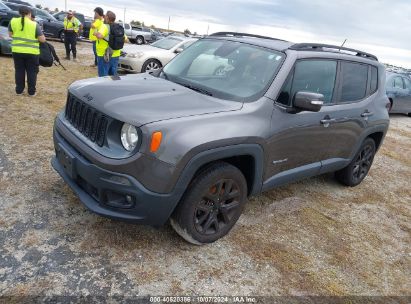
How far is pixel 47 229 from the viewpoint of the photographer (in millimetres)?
3258

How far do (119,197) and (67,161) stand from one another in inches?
24.9

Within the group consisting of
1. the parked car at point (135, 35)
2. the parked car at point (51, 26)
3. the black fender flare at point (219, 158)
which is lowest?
the parked car at point (135, 35)

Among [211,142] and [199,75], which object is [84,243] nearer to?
[211,142]

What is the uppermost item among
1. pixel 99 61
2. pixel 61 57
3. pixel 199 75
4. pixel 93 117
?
pixel 199 75

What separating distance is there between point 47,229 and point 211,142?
5.47 feet

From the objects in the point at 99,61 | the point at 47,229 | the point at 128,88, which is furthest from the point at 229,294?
the point at 99,61

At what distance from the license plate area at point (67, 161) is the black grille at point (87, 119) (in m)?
0.22

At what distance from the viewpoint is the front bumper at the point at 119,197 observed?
2.76 metres

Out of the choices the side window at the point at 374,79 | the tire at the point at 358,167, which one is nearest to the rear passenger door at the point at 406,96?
the tire at the point at 358,167

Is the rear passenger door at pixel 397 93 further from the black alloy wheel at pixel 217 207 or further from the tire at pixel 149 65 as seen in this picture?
the black alloy wheel at pixel 217 207

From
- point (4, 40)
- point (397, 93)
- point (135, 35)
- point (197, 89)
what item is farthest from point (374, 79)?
point (135, 35)

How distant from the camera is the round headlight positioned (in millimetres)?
2795

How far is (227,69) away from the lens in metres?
3.79

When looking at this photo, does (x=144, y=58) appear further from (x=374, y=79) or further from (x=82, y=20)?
(x=82, y=20)
